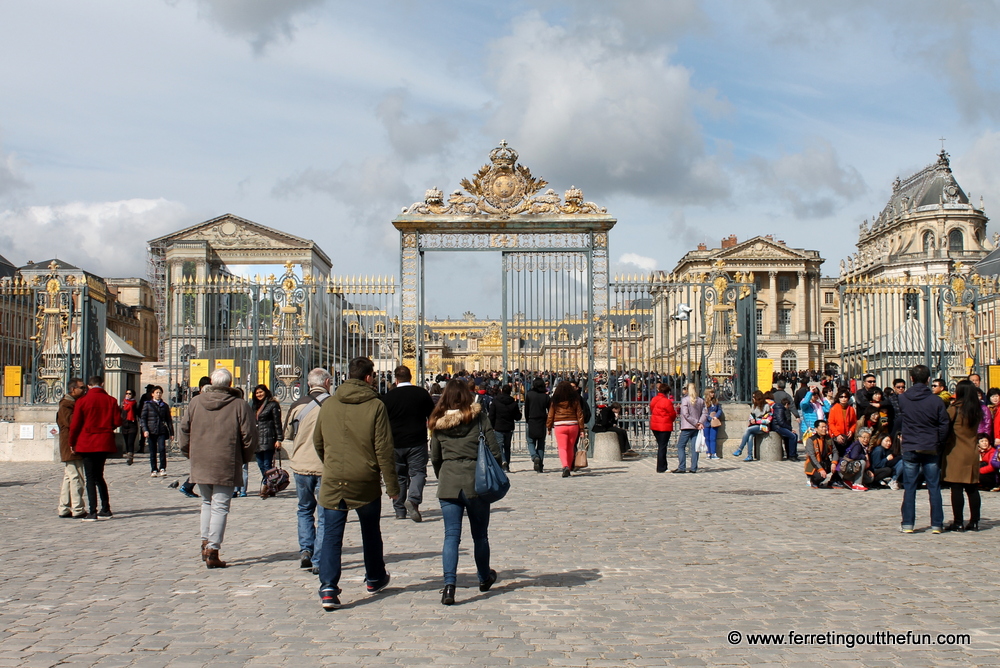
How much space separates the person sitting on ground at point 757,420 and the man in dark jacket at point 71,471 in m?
11.0

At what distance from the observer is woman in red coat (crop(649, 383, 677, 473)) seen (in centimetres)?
1481

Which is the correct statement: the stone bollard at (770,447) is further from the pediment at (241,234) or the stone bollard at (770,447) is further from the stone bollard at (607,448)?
the pediment at (241,234)

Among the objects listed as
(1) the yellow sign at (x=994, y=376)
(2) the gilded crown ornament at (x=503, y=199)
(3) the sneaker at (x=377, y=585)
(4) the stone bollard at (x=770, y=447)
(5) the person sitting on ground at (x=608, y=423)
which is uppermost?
(2) the gilded crown ornament at (x=503, y=199)

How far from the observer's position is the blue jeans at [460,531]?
621 cm

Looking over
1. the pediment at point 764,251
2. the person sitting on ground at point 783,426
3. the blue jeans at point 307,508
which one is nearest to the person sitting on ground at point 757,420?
the person sitting on ground at point 783,426

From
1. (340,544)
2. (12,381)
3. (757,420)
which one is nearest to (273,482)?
(340,544)

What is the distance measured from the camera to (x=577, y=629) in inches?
218

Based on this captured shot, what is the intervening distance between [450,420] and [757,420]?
37.6ft

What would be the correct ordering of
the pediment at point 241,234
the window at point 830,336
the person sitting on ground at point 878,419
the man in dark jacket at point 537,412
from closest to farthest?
the person sitting on ground at point 878,419 < the man in dark jacket at point 537,412 < the pediment at point 241,234 < the window at point 830,336

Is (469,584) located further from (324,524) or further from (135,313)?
(135,313)

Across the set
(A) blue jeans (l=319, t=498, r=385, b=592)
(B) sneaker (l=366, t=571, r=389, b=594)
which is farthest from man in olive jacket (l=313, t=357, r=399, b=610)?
(B) sneaker (l=366, t=571, r=389, b=594)

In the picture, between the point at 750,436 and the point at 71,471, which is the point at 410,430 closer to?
the point at 71,471

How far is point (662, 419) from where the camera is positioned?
584 inches

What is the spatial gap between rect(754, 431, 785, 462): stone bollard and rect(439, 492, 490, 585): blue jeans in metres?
11.4
